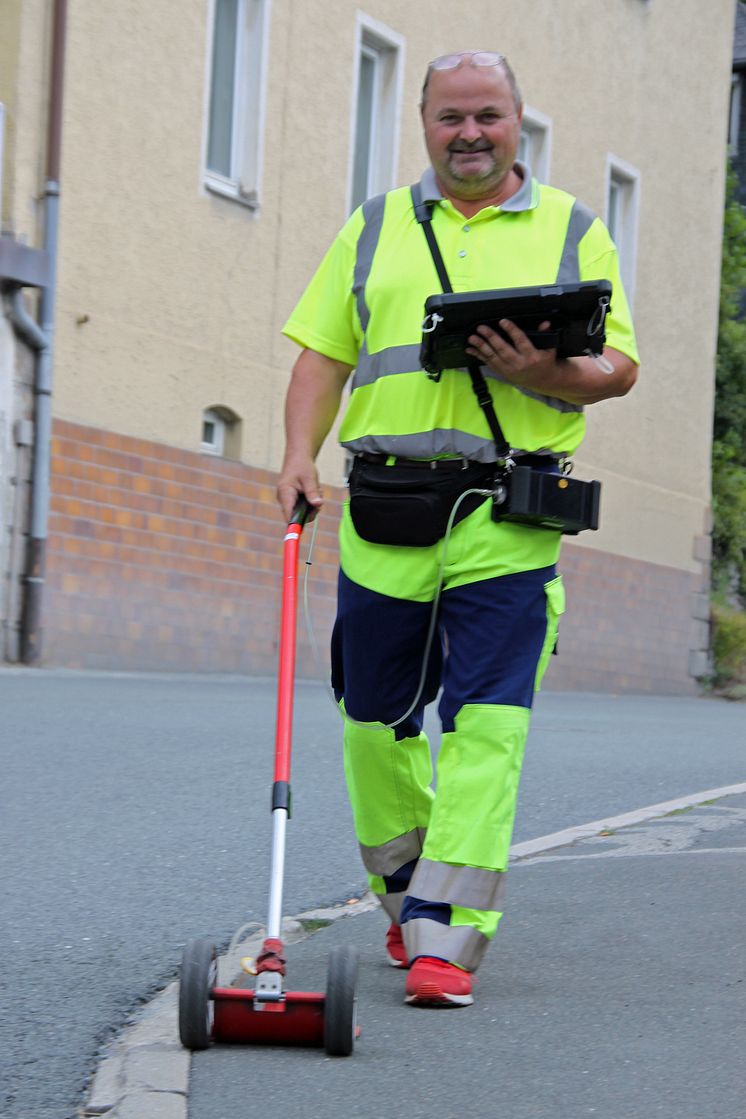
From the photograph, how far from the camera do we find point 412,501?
4.25 metres

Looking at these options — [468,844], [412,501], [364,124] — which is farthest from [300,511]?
[364,124]

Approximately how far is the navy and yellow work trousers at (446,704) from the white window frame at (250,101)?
40.6 ft

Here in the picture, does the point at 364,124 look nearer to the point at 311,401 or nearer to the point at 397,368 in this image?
the point at 311,401

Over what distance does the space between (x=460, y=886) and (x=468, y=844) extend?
0.09m

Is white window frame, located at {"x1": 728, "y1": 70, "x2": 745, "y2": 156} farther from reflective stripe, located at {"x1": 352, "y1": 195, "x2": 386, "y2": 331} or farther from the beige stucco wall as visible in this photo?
reflective stripe, located at {"x1": 352, "y1": 195, "x2": 386, "y2": 331}

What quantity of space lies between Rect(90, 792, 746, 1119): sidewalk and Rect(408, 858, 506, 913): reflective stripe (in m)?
0.22

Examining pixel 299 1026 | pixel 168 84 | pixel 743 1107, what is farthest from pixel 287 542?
pixel 168 84

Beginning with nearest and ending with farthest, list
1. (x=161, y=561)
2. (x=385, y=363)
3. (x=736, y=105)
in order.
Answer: (x=385, y=363) → (x=161, y=561) → (x=736, y=105)

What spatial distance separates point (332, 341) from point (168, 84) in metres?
11.4

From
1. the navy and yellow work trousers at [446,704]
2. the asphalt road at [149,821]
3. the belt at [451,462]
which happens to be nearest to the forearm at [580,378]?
the belt at [451,462]

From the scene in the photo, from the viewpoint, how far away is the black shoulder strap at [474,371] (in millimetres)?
4266

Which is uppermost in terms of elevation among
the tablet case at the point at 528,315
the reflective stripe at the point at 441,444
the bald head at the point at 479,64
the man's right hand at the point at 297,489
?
the bald head at the point at 479,64

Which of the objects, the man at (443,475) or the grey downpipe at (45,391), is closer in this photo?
the man at (443,475)

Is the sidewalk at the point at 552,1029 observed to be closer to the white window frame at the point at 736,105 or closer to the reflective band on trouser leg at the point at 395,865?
the reflective band on trouser leg at the point at 395,865
